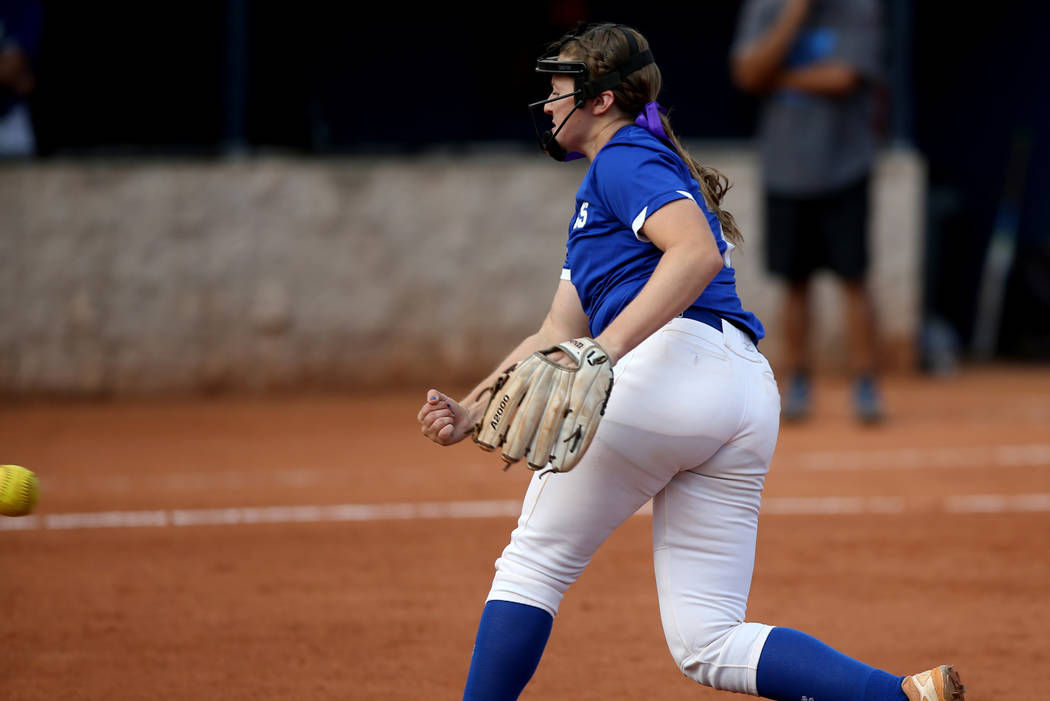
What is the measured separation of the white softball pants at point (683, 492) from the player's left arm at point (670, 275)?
7.7 inches

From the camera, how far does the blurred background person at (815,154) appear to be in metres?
8.52

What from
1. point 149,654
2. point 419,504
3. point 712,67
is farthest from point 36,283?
point 712,67

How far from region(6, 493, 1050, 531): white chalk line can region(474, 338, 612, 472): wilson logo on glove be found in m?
3.72

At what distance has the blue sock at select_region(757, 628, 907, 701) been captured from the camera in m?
2.94

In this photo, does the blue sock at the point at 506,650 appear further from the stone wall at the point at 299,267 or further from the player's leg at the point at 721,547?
the stone wall at the point at 299,267

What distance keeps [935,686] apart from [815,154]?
6015 millimetres

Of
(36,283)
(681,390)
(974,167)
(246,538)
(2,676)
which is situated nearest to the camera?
(681,390)

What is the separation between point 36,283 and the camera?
1051 cm

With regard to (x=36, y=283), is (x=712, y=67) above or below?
above

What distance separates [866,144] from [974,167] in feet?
19.4

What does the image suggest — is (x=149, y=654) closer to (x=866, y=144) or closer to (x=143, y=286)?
(x=866, y=144)

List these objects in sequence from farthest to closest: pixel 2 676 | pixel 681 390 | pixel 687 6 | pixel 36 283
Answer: pixel 687 6 → pixel 36 283 → pixel 2 676 → pixel 681 390

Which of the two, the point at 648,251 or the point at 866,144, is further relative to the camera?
the point at 866,144

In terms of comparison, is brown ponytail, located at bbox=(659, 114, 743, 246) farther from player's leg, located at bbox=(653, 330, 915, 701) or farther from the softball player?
player's leg, located at bbox=(653, 330, 915, 701)
